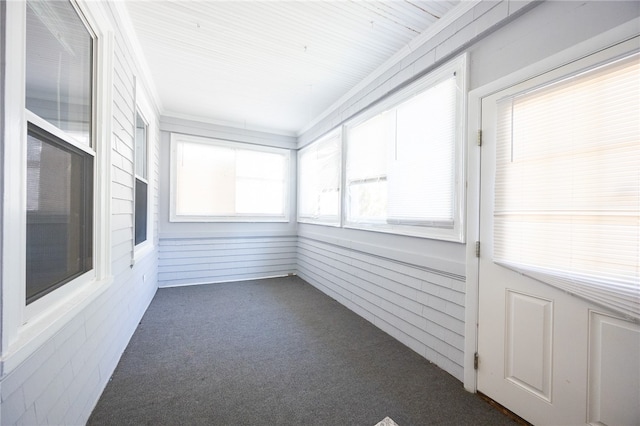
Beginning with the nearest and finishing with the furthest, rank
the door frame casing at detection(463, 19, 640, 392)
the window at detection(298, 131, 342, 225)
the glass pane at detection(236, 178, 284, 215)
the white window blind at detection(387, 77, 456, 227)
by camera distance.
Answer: the door frame casing at detection(463, 19, 640, 392)
the white window blind at detection(387, 77, 456, 227)
the window at detection(298, 131, 342, 225)
the glass pane at detection(236, 178, 284, 215)

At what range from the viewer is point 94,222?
173 centimetres

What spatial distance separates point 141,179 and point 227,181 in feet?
5.63

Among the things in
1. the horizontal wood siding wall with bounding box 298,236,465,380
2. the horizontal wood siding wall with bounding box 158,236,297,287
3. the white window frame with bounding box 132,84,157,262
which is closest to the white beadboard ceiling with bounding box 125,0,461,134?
the white window frame with bounding box 132,84,157,262

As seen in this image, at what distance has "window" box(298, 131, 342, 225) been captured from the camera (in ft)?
12.8

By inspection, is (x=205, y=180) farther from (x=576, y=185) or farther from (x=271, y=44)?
(x=576, y=185)

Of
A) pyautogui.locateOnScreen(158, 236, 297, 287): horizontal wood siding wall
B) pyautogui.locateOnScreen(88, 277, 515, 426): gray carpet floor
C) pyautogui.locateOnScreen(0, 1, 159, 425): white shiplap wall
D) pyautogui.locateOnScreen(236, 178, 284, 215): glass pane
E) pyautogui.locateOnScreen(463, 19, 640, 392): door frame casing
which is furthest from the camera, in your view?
pyautogui.locateOnScreen(236, 178, 284, 215): glass pane

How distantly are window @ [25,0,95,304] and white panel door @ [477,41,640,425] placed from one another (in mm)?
2522

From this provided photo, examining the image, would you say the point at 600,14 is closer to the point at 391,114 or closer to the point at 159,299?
the point at 391,114

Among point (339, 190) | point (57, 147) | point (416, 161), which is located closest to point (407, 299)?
point (416, 161)

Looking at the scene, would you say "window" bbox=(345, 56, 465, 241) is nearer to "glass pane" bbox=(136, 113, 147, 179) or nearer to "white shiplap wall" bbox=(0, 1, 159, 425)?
"white shiplap wall" bbox=(0, 1, 159, 425)

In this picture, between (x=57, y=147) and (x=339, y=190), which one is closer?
(x=57, y=147)

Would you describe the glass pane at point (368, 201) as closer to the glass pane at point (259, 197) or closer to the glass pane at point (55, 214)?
the glass pane at point (259, 197)

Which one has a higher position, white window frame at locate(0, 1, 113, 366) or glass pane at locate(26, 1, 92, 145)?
glass pane at locate(26, 1, 92, 145)

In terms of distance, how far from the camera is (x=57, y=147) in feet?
4.40
